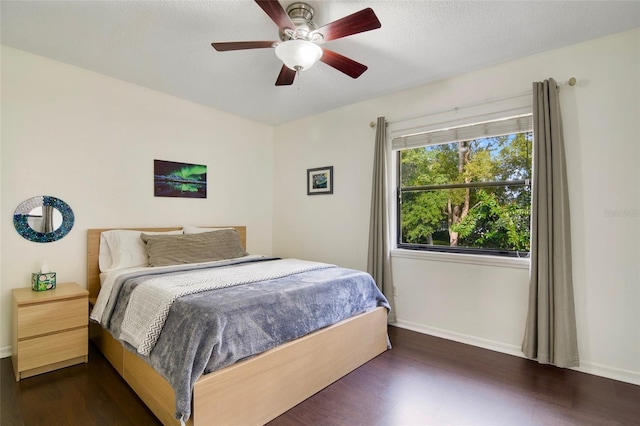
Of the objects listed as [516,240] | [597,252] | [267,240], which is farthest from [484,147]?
[267,240]

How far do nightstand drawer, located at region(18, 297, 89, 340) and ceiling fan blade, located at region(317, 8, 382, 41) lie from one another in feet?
8.57

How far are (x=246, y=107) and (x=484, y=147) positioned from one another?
106 inches

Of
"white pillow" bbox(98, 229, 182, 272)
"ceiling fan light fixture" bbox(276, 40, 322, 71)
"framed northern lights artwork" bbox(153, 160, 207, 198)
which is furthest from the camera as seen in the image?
"framed northern lights artwork" bbox(153, 160, 207, 198)

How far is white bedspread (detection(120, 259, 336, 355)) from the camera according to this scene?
6.09ft

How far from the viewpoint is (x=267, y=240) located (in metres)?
4.67

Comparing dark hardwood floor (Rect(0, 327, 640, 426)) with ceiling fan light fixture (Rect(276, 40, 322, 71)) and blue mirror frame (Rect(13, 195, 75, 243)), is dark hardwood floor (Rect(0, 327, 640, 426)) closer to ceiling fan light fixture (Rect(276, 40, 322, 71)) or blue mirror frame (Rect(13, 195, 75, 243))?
blue mirror frame (Rect(13, 195, 75, 243))

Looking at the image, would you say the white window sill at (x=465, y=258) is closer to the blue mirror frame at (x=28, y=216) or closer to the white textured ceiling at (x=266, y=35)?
the white textured ceiling at (x=266, y=35)

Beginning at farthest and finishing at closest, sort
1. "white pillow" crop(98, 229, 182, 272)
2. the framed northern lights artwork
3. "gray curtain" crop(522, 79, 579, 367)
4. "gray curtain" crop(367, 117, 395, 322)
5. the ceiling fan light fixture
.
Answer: the framed northern lights artwork → "gray curtain" crop(367, 117, 395, 322) → "white pillow" crop(98, 229, 182, 272) → "gray curtain" crop(522, 79, 579, 367) → the ceiling fan light fixture

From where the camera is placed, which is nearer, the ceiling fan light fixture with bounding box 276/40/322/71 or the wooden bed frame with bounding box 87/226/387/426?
the wooden bed frame with bounding box 87/226/387/426

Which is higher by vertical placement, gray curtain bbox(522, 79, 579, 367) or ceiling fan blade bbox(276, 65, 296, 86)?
ceiling fan blade bbox(276, 65, 296, 86)

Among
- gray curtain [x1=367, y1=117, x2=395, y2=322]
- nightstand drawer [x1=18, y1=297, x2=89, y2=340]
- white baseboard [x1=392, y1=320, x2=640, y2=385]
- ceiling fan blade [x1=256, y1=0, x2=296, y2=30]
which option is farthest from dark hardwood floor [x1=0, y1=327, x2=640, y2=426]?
ceiling fan blade [x1=256, y1=0, x2=296, y2=30]

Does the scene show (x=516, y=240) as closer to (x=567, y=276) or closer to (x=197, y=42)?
(x=567, y=276)

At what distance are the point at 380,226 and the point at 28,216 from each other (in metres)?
3.13

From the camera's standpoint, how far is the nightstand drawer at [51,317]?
7.32 ft
